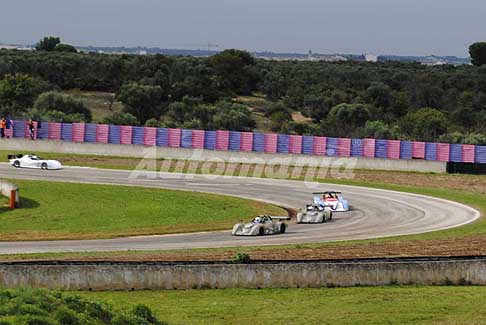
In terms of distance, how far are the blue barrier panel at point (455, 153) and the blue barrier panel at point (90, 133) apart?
81.2ft

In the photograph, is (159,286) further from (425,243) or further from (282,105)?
(282,105)

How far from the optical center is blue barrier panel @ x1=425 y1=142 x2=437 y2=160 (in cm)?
6750

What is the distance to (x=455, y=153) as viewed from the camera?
67.1m

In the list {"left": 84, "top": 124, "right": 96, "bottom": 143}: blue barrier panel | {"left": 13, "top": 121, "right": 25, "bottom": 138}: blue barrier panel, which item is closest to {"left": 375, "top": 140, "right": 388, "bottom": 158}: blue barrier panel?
{"left": 84, "top": 124, "right": 96, "bottom": 143}: blue barrier panel

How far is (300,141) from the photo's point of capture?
70.2 metres

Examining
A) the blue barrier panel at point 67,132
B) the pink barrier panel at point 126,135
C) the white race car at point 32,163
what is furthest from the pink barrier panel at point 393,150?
the blue barrier panel at point 67,132

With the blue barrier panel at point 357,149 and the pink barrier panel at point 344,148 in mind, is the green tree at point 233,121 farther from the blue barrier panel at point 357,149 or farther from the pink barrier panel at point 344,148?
the blue barrier panel at point 357,149

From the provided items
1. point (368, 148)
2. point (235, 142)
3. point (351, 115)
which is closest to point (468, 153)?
point (368, 148)

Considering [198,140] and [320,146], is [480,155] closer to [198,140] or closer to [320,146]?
[320,146]

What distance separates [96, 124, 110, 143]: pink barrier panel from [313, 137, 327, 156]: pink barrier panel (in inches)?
582

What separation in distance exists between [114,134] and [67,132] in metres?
3.36

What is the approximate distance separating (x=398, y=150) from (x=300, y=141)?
653cm

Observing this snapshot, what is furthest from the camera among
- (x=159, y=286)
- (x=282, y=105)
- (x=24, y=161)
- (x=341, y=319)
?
(x=282, y=105)

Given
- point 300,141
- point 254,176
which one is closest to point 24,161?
point 254,176
